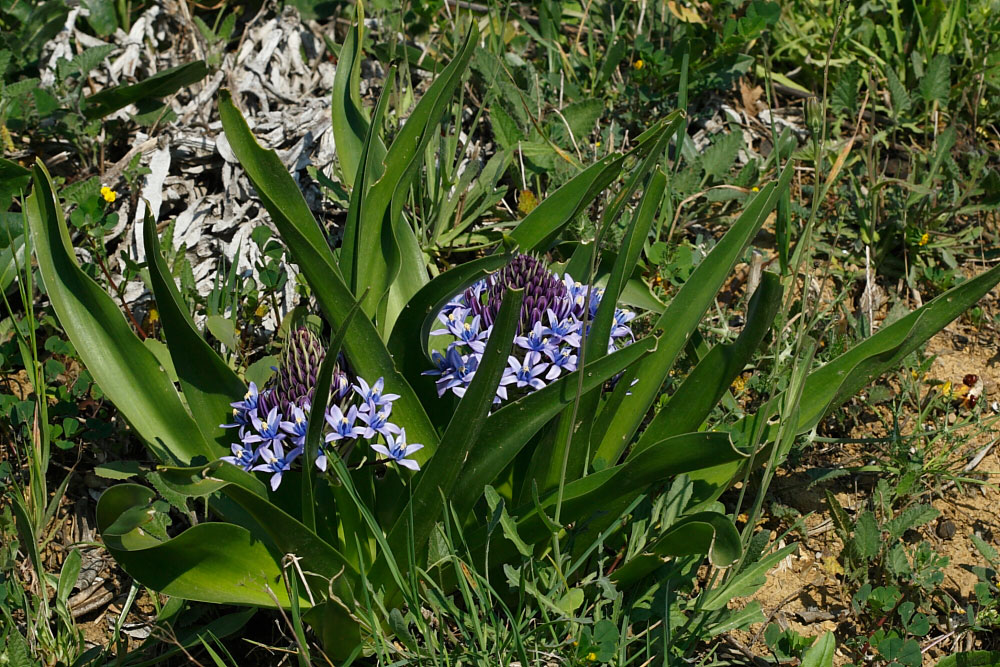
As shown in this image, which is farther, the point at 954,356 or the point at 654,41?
the point at 654,41

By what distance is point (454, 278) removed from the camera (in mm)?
1678

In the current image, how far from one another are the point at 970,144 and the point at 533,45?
1.70 m

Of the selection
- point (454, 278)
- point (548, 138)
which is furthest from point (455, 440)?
point (548, 138)

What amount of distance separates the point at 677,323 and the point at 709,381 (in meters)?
0.16

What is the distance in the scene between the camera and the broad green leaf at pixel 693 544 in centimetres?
161

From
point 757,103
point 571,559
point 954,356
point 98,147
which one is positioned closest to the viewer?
point 571,559

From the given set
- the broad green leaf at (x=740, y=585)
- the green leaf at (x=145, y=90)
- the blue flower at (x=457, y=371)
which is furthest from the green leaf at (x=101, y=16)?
the broad green leaf at (x=740, y=585)

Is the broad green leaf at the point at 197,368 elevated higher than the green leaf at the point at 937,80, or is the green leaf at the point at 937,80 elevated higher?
the broad green leaf at the point at 197,368

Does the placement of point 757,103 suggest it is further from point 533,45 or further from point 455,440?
point 455,440

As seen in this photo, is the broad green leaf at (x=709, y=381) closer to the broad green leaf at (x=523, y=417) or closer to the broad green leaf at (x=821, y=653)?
the broad green leaf at (x=523, y=417)

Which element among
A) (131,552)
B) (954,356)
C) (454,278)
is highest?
(454,278)

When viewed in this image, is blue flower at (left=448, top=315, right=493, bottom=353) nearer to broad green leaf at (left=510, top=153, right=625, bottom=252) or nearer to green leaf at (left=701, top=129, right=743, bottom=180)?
broad green leaf at (left=510, top=153, right=625, bottom=252)

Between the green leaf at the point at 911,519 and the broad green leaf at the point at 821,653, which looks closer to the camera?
the broad green leaf at the point at 821,653

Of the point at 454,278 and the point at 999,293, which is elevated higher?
the point at 454,278
